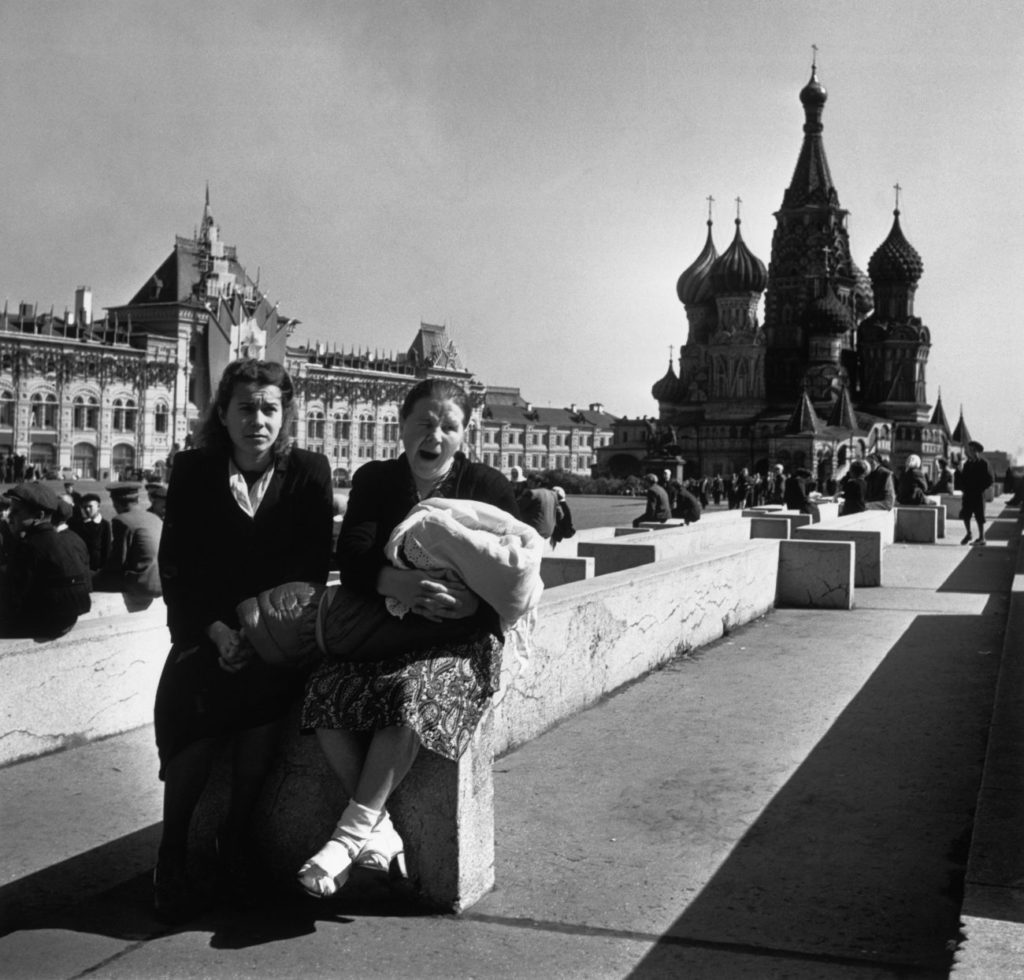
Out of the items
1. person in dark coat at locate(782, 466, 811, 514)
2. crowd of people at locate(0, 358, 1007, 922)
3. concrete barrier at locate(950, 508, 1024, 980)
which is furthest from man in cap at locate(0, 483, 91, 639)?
person in dark coat at locate(782, 466, 811, 514)

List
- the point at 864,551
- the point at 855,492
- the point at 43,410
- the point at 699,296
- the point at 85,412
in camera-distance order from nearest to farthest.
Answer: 1. the point at 864,551
2. the point at 855,492
3. the point at 43,410
4. the point at 85,412
5. the point at 699,296

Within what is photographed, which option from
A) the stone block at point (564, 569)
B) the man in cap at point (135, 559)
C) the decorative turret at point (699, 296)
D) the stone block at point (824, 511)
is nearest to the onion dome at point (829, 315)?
the decorative turret at point (699, 296)

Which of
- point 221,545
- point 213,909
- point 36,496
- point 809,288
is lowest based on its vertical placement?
point 213,909

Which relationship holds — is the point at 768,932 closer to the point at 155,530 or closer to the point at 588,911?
the point at 588,911

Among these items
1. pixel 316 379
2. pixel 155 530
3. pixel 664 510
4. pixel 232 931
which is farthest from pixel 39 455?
pixel 232 931

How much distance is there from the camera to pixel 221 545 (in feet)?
13.2

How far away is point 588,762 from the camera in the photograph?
582cm

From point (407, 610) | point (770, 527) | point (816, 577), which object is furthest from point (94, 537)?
point (770, 527)

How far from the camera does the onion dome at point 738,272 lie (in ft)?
333

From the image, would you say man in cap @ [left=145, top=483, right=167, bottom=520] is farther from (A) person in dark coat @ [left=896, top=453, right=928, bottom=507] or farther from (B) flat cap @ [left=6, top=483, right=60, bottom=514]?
(A) person in dark coat @ [left=896, top=453, right=928, bottom=507]

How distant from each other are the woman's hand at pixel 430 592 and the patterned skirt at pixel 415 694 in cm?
11

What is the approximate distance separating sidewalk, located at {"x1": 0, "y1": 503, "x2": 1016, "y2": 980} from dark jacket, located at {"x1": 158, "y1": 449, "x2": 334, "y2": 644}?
92 cm

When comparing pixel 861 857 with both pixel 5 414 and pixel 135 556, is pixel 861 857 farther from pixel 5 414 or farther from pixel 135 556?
pixel 5 414

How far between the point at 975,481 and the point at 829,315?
78.2m
